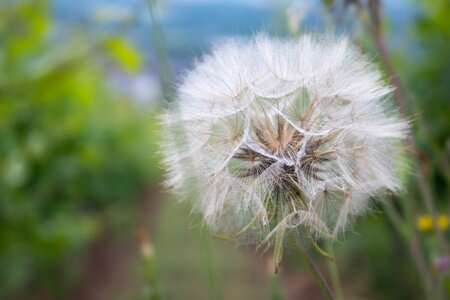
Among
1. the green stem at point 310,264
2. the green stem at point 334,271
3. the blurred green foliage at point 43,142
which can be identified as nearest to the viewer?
the green stem at point 310,264

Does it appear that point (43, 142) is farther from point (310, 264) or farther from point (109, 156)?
point (310, 264)

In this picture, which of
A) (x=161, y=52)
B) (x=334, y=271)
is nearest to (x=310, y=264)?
(x=334, y=271)

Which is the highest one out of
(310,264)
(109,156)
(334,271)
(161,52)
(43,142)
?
(161,52)

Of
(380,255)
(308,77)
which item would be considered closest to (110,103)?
(380,255)

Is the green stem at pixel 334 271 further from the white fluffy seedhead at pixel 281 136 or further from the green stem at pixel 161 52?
the green stem at pixel 161 52

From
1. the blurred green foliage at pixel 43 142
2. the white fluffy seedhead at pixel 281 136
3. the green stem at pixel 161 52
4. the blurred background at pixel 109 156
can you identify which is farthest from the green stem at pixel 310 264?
the blurred green foliage at pixel 43 142

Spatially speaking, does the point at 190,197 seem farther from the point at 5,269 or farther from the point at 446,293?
the point at 5,269

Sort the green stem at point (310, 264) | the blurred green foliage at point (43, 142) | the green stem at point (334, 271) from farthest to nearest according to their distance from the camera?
the blurred green foliage at point (43, 142) < the green stem at point (334, 271) < the green stem at point (310, 264)
